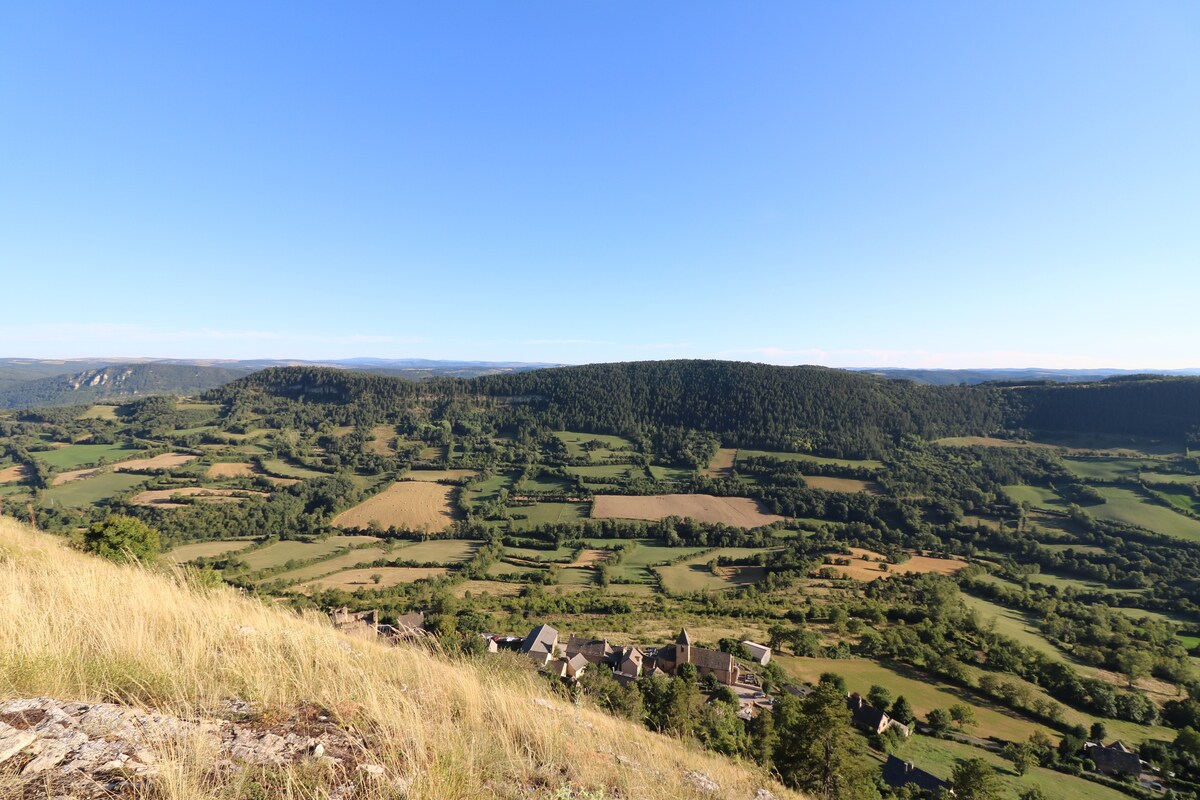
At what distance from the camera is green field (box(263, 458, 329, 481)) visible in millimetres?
76550

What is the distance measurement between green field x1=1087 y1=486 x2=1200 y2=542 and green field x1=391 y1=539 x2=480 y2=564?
8298 centimetres

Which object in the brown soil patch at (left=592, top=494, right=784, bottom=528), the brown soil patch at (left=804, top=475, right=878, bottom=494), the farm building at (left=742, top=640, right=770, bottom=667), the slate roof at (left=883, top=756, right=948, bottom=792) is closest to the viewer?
the slate roof at (left=883, top=756, right=948, bottom=792)

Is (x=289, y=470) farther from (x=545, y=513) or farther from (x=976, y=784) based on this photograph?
(x=976, y=784)

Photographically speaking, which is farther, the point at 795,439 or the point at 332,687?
the point at 795,439

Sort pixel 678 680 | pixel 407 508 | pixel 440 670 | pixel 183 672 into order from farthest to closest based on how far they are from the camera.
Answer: pixel 407 508 → pixel 678 680 → pixel 440 670 → pixel 183 672

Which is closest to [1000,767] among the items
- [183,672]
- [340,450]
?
[183,672]

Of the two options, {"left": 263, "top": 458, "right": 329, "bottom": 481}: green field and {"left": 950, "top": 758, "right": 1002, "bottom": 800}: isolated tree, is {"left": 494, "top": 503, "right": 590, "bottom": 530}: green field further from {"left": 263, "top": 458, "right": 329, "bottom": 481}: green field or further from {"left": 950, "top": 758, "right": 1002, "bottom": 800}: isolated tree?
{"left": 950, "top": 758, "right": 1002, "bottom": 800}: isolated tree

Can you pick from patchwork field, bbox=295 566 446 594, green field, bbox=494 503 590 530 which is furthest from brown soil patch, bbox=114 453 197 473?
green field, bbox=494 503 590 530

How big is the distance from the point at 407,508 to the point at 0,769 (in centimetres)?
6945

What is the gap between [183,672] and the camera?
393 cm

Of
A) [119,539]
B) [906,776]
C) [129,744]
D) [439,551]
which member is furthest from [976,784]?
[439,551]

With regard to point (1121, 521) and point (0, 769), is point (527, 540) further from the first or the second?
point (1121, 521)

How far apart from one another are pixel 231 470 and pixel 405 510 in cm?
3543

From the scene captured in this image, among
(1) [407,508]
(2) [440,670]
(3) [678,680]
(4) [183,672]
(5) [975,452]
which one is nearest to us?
(4) [183,672]
